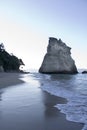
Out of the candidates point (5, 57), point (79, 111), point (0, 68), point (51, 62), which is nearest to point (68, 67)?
point (51, 62)

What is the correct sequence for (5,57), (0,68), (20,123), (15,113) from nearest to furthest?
(20,123) < (15,113) < (0,68) < (5,57)

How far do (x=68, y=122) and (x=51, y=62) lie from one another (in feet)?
295

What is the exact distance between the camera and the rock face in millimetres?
98062

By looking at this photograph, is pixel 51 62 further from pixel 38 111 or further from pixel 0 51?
pixel 38 111

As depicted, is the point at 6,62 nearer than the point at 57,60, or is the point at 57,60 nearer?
the point at 6,62

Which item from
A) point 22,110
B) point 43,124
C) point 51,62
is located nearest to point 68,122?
point 43,124

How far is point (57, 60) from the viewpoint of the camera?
10056 centimetres

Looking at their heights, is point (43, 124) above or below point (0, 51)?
below

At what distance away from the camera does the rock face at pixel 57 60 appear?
98062 millimetres

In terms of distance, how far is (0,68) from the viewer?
2815 inches

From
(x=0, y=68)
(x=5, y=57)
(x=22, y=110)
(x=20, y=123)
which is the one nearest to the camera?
(x=20, y=123)

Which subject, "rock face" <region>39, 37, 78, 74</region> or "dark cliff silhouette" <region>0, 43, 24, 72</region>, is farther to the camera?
"rock face" <region>39, 37, 78, 74</region>

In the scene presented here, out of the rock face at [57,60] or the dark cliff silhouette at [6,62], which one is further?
the rock face at [57,60]

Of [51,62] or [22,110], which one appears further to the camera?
[51,62]
